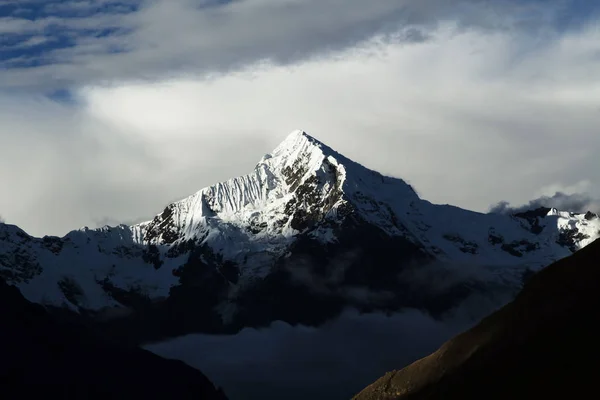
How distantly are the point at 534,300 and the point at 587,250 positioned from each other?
304 inches

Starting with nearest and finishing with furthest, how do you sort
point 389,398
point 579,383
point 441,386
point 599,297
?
point 579,383 → point 599,297 → point 441,386 → point 389,398

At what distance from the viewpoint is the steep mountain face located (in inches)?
4948

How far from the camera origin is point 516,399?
12756 cm

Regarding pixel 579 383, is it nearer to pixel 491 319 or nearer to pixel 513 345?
pixel 513 345

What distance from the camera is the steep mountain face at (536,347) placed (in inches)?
4948

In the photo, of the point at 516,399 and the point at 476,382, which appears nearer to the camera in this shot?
the point at 516,399

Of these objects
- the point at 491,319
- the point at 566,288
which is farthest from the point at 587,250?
the point at 491,319

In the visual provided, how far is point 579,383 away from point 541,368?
6.62m

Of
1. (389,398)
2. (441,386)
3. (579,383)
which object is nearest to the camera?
(579,383)

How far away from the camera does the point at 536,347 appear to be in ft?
433

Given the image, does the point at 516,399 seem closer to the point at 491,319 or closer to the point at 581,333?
the point at 581,333

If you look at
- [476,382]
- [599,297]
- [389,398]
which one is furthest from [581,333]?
[389,398]

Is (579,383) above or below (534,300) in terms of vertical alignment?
below

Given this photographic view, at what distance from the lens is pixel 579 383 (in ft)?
401
